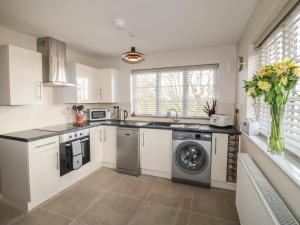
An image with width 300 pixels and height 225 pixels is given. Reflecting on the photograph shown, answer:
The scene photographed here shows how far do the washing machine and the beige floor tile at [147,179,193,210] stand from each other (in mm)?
145

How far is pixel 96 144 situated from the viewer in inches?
123

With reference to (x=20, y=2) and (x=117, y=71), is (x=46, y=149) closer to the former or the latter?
(x=20, y=2)

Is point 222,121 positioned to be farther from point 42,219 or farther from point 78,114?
point 42,219

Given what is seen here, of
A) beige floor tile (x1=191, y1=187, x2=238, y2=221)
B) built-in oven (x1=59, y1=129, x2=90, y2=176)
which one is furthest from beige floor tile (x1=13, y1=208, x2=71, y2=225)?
beige floor tile (x1=191, y1=187, x2=238, y2=221)

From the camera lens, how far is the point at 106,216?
1.93m

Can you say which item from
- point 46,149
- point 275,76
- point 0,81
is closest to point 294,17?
point 275,76

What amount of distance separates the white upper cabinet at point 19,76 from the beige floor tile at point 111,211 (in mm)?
1656

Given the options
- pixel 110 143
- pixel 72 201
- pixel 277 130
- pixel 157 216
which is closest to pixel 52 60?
pixel 110 143

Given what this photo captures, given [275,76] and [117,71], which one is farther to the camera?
[117,71]

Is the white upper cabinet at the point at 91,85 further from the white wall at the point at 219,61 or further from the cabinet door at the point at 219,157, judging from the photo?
the cabinet door at the point at 219,157

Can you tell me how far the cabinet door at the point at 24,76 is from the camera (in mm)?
2059

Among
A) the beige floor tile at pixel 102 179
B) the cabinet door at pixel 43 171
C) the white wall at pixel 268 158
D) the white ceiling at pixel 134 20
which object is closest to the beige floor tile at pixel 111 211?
the beige floor tile at pixel 102 179

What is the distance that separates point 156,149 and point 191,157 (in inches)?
23.7

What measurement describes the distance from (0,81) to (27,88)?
28cm
